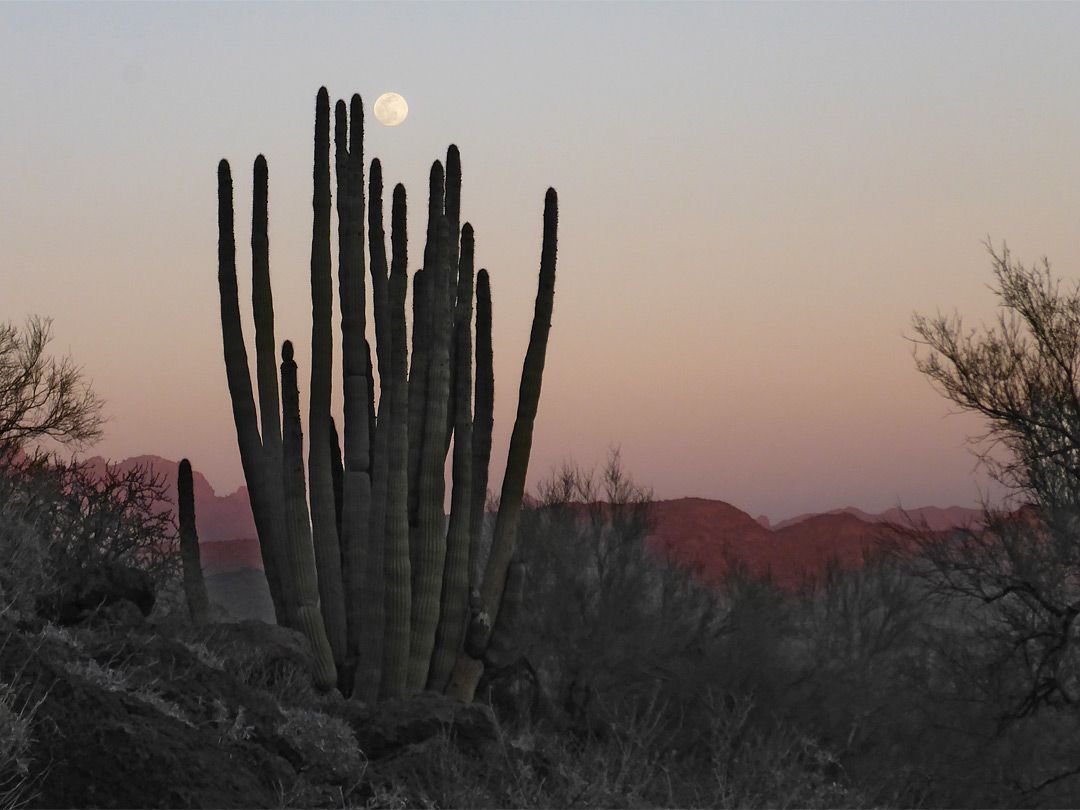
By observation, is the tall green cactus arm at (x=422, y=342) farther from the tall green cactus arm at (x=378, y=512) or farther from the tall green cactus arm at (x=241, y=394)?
the tall green cactus arm at (x=241, y=394)

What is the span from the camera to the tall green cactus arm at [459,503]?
12.3 m

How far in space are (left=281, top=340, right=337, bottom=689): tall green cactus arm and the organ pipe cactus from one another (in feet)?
0.05

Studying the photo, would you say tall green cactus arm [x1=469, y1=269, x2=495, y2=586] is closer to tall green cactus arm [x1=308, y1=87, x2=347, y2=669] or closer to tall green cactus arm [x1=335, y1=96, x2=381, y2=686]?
tall green cactus arm [x1=335, y1=96, x2=381, y2=686]

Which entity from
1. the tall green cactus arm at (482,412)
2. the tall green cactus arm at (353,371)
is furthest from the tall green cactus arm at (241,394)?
the tall green cactus arm at (482,412)

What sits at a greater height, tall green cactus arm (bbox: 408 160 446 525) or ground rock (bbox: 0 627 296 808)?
tall green cactus arm (bbox: 408 160 446 525)

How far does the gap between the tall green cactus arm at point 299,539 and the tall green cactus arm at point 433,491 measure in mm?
908

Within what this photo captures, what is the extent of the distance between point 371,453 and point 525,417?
1812 millimetres

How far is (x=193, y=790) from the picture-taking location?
695 centimetres

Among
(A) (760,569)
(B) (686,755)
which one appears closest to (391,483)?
(B) (686,755)

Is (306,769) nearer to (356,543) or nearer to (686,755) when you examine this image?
(356,543)

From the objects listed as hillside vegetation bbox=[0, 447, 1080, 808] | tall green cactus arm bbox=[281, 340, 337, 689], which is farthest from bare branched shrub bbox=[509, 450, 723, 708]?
tall green cactus arm bbox=[281, 340, 337, 689]

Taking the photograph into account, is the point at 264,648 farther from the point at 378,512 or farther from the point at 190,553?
the point at 190,553

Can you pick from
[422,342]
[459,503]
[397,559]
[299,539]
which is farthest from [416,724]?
[422,342]

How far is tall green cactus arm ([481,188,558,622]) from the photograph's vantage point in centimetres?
1311
